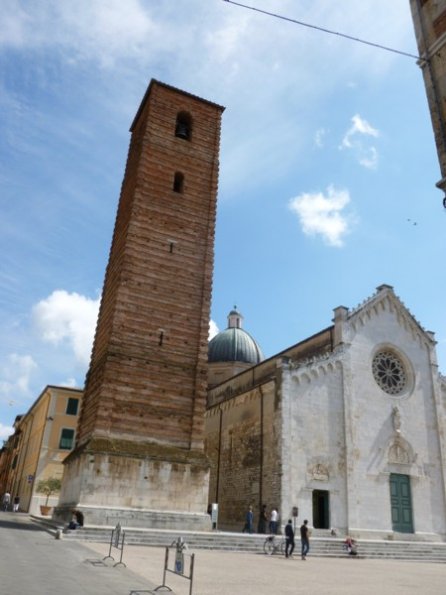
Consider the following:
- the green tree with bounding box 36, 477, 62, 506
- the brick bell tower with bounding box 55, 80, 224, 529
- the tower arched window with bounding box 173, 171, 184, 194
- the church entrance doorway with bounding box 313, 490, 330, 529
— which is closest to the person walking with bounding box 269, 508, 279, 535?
the church entrance doorway with bounding box 313, 490, 330, 529

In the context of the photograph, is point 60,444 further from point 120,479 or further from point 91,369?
point 120,479

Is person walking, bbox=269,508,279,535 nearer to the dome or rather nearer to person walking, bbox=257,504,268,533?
person walking, bbox=257,504,268,533

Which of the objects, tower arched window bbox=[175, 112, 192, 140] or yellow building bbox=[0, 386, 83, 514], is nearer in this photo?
tower arched window bbox=[175, 112, 192, 140]

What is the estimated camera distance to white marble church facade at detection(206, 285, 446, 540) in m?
25.6

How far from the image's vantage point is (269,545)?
64.0 ft

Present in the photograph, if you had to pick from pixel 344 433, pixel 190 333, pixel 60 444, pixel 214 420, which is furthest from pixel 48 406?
pixel 344 433

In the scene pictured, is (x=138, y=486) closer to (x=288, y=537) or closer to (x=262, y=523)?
(x=288, y=537)

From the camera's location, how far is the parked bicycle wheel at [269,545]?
757 inches

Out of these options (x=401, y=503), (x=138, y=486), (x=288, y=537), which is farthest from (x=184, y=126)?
(x=401, y=503)

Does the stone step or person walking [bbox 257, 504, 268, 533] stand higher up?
person walking [bbox 257, 504, 268, 533]

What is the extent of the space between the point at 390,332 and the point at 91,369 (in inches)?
674

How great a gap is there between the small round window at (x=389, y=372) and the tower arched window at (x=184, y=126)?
16.1 m

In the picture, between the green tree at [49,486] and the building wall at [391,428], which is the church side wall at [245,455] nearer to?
the building wall at [391,428]

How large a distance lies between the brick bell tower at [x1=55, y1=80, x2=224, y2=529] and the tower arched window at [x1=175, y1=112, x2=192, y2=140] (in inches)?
2.2
